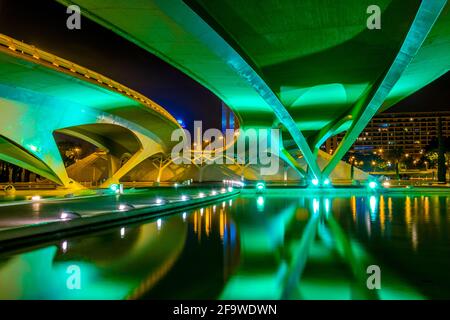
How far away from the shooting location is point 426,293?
4090 millimetres

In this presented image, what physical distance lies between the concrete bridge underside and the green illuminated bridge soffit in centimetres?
570

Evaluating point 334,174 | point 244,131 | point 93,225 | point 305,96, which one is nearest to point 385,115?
point 334,174

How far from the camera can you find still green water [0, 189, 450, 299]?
4188mm

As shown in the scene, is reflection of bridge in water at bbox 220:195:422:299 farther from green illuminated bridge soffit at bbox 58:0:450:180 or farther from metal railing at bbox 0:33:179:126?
metal railing at bbox 0:33:179:126

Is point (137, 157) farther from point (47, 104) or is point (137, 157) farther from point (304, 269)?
point (304, 269)

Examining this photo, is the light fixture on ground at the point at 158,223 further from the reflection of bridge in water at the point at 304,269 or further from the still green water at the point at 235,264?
the reflection of bridge in water at the point at 304,269

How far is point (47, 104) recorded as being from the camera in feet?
70.6

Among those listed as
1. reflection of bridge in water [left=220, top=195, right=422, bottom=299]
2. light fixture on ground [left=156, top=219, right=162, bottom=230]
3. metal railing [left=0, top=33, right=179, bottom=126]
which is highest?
metal railing [left=0, top=33, right=179, bottom=126]

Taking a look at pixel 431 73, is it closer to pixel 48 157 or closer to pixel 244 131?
pixel 244 131

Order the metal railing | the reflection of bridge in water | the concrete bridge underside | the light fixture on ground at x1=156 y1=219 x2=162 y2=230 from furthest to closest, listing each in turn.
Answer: the concrete bridge underside, the metal railing, the light fixture on ground at x1=156 y1=219 x2=162 y2=230, the reflection of bridge in water

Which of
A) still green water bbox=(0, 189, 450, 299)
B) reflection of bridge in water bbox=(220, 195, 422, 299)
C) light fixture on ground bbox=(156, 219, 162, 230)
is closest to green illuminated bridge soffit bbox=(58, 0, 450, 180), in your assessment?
light fixture on ground bbox=(156, 219, 162, 230)

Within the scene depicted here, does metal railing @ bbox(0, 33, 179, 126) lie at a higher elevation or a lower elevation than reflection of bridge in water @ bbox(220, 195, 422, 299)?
higher

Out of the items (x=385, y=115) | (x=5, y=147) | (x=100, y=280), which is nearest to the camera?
(x=100, y=280)
